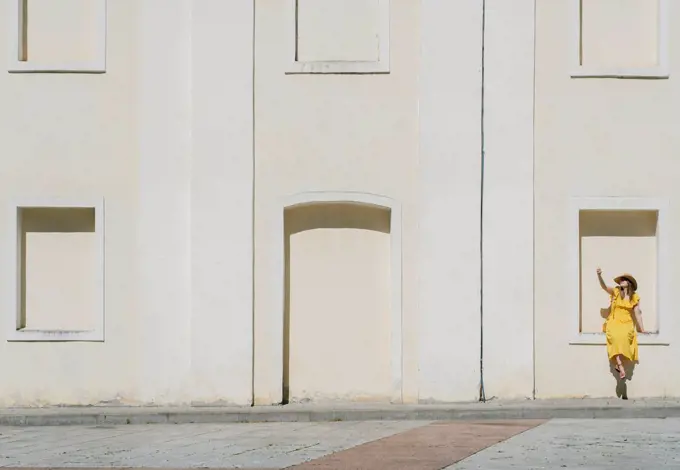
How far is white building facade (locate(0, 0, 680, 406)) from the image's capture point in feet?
64.5

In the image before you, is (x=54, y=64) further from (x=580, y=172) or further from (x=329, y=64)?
(x=580, y=172)

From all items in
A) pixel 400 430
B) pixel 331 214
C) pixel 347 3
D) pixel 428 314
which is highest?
pixel 347 3

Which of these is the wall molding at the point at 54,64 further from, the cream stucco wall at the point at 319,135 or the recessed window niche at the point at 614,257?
the recessed window niche at the point at 614,257

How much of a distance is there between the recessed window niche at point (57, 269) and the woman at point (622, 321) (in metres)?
6.26

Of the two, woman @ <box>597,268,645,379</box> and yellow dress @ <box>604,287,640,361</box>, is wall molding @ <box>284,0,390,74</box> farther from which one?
yellow dress @ <box>604,287,640,361</box>

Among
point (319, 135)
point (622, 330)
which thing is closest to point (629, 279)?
point (622, 330)

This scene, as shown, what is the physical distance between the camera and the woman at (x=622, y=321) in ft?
64.1

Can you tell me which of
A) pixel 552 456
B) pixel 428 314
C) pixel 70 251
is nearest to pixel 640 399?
pixel 428 314

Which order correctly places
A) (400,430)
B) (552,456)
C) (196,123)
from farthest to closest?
(196,123)
(400,430)
(552,456)

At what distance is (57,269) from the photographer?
789 inches

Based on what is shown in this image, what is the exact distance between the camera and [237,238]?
19656mm

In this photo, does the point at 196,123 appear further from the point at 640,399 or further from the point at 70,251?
the point at 640,399

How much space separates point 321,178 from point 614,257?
12.3 feet

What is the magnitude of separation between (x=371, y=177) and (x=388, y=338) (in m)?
2.00
